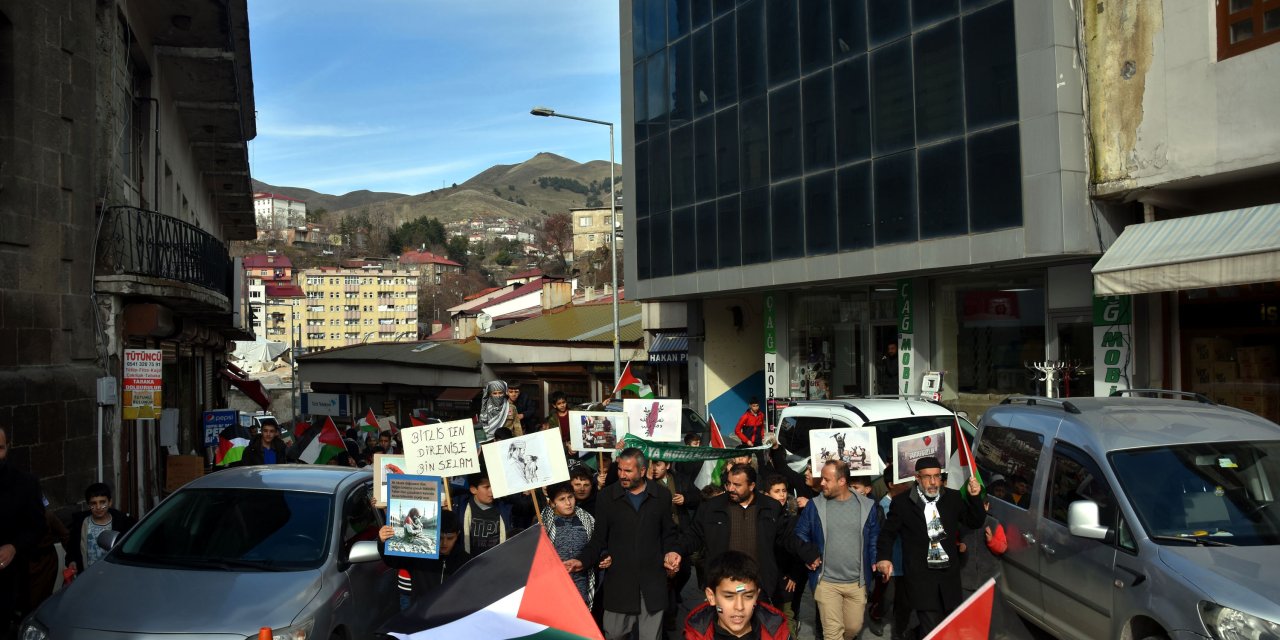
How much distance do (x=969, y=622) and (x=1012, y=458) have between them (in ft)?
16.4

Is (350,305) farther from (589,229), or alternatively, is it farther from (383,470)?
(383,470)

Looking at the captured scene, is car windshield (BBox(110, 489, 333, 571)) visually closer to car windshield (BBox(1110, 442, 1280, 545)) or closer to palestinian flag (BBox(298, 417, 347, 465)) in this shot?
car windshield (BBox(1110, 442, 1280, 545))

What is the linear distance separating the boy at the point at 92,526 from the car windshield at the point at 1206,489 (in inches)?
312

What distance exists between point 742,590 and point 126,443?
1475 cm

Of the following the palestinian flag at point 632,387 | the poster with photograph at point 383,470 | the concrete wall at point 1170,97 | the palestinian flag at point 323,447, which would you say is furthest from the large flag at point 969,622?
the palestinian flag at point 323,447

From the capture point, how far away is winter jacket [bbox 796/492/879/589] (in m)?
7.56

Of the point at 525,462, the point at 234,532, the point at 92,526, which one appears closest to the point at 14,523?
the point at 92,526

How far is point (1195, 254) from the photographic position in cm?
1338

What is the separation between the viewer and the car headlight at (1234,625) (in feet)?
16.8

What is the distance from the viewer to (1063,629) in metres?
7.25

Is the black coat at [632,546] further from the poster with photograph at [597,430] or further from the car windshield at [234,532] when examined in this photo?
the poster with photograph at [597,430]

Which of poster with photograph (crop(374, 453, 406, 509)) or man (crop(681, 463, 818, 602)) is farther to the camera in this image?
poster with photograph (crop(374, 453, 406, 509))

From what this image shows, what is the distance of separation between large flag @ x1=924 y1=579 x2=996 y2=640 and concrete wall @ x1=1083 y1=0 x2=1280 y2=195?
38.2 ft

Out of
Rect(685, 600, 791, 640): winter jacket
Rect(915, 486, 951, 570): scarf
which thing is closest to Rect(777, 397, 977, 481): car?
Rect(915, 486, 951, 570): scarf
